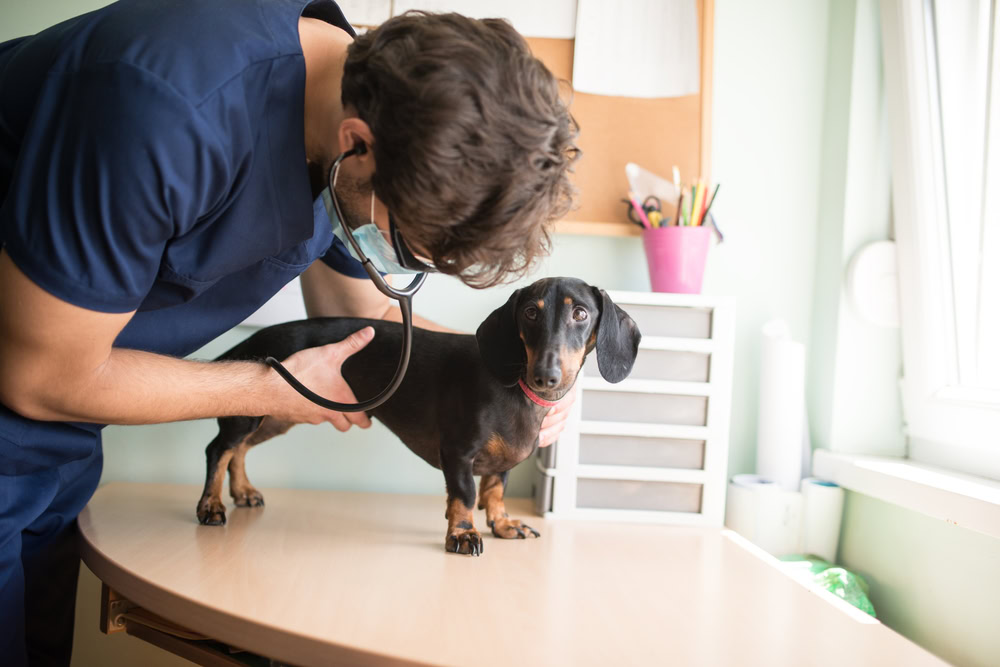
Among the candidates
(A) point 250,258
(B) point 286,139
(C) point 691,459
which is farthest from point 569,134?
(C) point 691,459

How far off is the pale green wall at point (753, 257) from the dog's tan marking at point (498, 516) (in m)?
0.37

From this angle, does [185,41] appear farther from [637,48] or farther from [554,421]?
[637,48]

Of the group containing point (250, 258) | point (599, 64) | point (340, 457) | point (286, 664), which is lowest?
point (286, 664)

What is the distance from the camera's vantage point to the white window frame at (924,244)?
1.46m

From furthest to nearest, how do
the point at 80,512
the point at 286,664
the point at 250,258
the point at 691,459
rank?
1. the point at 691,459
2. the point at 80,512
3. the point at 250,258
4. the point at 286,664

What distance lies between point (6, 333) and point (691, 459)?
120 cm

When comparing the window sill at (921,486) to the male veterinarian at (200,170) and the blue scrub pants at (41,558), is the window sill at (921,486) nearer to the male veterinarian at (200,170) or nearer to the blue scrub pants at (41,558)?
the male veterinarian at (200,170)

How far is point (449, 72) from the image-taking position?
732 millimetres

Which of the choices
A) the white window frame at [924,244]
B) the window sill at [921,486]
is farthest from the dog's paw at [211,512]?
the white window frame at [924,244]

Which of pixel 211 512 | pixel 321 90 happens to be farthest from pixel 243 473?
pixel 321 90

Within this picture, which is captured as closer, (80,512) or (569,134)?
(569,134)

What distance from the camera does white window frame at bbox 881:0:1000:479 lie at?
1460mm

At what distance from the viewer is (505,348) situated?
1.19m

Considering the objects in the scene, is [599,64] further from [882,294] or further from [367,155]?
[367,155]
